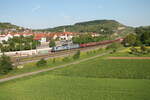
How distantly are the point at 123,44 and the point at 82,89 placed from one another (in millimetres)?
63829

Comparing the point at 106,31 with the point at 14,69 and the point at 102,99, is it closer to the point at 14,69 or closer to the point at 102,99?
the point at 14,69

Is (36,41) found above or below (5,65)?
above

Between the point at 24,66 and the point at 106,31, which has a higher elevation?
the point at 106,31

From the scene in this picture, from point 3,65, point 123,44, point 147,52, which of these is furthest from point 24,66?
point 123,44

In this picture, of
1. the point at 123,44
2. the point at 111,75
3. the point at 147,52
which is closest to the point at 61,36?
the point at 123,44

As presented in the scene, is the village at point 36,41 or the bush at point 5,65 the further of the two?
the village at point 36,41

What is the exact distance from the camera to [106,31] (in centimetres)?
17425

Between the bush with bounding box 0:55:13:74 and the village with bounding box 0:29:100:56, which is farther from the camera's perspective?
the village with bounding box 0:29:100:56

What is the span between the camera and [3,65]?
28.2 metres

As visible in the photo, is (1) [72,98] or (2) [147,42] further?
(2) [147,42]

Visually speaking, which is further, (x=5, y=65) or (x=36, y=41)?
(x=36, y=41)

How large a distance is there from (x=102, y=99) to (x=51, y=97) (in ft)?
15.3

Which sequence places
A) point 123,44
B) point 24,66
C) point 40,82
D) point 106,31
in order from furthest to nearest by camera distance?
point 106,31
point 123,44
point 24,66
point 40,82

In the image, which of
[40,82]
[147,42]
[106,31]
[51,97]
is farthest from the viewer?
[106,31]
